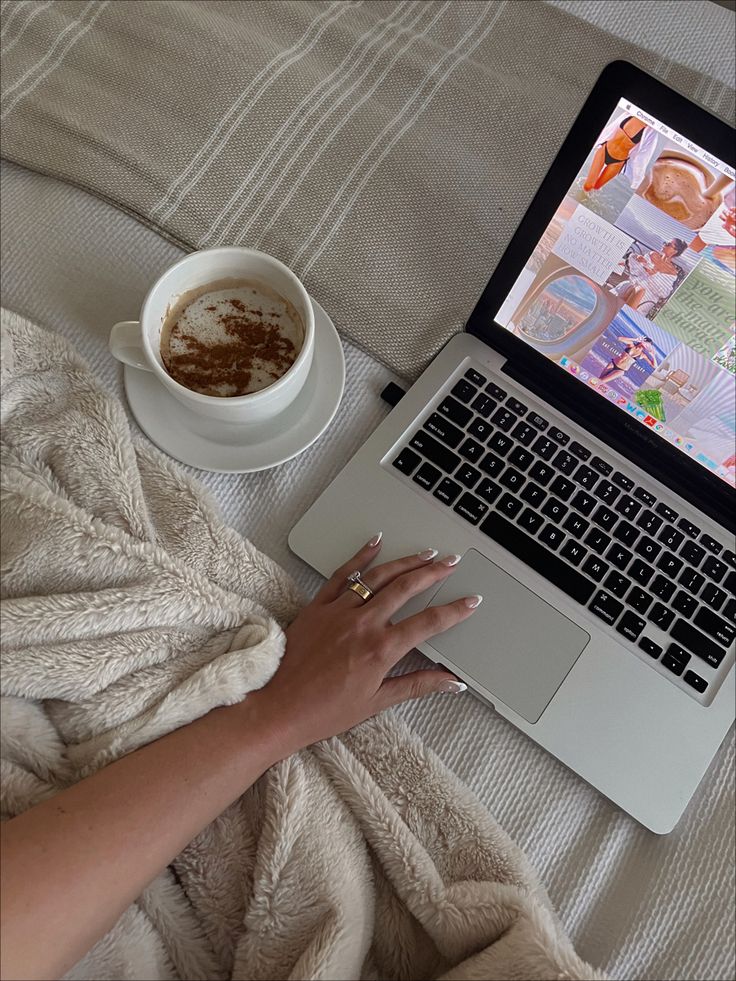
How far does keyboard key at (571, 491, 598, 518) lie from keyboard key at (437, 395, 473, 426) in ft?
0.37

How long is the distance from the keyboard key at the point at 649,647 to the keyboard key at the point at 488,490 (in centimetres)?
17

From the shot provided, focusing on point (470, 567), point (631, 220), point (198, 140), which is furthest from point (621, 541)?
point (198, 140)

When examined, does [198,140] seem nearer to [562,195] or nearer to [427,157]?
[427,157]

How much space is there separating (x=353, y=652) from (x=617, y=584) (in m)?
0.23

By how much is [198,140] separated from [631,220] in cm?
41

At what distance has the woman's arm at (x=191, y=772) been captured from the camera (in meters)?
0.45

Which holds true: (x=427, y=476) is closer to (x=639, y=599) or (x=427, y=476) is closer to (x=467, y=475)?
(x=467, y=475)

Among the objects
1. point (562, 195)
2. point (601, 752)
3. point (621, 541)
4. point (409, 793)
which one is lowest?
point (409, 793)

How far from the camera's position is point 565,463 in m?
0.64

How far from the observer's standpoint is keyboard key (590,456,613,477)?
636mm

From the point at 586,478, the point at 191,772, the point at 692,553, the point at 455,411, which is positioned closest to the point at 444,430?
the point at 455,411

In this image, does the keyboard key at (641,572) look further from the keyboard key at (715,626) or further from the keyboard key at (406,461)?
the keyboard key at (406,461)

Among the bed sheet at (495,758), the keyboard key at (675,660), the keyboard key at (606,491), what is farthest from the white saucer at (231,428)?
the keyboard key at (675,660)

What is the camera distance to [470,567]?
0.62 metres
